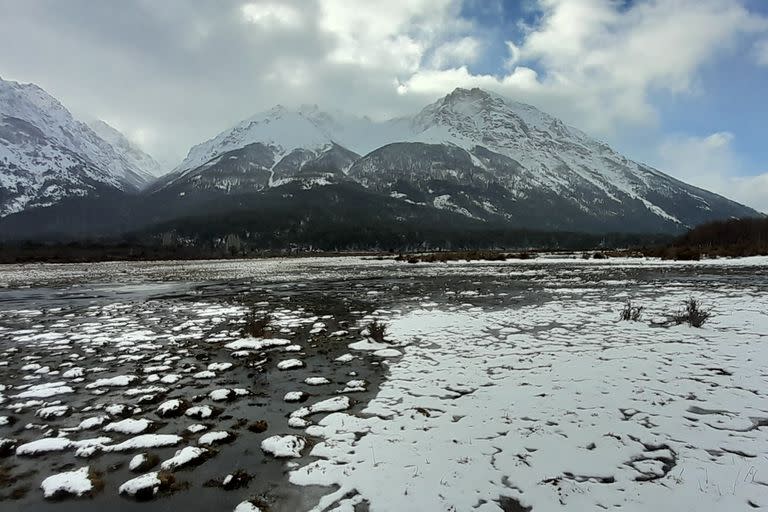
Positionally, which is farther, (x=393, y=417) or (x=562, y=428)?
(x=393, y=417)

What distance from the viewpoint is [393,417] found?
19.8ft

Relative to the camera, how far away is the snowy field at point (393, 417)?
4.22m

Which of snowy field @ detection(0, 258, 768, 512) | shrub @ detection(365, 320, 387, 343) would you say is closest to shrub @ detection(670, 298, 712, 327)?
snowy field @ detection(0, 258, 768, 512)

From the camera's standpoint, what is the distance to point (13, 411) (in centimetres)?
638

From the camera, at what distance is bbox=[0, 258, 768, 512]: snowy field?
13.8ft

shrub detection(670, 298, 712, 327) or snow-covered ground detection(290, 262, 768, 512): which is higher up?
shrub detection(670, 298, 712, 327)

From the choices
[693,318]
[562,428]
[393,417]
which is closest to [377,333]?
[393,417]

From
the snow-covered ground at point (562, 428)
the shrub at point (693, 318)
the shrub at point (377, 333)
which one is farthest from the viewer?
the shrub at point (693, 318)

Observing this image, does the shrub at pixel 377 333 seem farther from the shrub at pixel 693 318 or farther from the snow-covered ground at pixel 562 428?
the shrub at pixel 693 318

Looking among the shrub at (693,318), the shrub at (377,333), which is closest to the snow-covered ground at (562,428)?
the shrub at (693,318)

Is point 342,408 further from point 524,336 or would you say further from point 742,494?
point 524,336

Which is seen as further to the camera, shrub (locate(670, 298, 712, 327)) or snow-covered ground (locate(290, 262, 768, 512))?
shrub (locate(670, 298, 712, 327))

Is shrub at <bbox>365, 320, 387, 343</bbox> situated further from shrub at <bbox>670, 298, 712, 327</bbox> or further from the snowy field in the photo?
shrub at <bbox>670, 298, 712, 327</bbox>

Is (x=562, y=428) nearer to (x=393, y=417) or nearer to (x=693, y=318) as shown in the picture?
(x=393, y=417)
